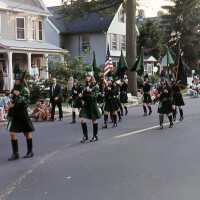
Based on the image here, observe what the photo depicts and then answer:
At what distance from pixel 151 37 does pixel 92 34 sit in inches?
295

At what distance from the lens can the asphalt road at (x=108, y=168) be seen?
7.70 metres

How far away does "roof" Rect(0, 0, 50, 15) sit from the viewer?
1370 inches

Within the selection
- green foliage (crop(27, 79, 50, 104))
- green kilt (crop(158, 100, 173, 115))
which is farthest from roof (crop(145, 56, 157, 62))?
green kilt (crop(158, 100, 173, 115))

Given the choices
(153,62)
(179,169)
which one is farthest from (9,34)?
(179,169)

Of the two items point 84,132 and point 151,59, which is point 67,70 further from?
point 151,59

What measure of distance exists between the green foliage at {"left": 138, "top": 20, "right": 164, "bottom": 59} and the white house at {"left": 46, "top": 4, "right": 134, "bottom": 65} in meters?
2.95

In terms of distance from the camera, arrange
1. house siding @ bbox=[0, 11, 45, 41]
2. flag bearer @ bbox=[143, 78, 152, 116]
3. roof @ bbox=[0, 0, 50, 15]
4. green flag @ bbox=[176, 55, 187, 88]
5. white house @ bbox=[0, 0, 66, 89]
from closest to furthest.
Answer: green flag @ bbox=[176, 55, 187, 88], flag bearer @ bbox=[143, 78, 152, 116], white house @ bbox=[0, 0, 66, 89], roof @ bbox=[0, 0, 50, 15], house siding @ bbox=[0, 11, 45, 41]

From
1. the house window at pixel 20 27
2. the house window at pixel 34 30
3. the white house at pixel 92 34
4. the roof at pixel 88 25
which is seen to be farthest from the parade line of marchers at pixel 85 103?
the roof at pixel 88 25

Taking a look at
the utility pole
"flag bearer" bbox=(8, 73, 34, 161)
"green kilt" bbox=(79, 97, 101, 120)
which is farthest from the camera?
the utility pole

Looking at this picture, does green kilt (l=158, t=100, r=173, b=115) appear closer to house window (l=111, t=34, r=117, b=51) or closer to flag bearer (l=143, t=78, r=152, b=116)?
flag bearer (l=143, t=78, r=152, b=116)

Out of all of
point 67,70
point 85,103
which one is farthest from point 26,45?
point 85,103

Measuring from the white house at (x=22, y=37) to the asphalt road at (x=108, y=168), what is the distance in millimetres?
18978

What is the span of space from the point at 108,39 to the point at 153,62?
612cm

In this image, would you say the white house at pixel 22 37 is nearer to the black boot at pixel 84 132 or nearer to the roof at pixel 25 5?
the roof at pixel 25 5
